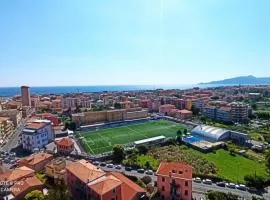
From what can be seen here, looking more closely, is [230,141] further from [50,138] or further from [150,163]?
[50,138]

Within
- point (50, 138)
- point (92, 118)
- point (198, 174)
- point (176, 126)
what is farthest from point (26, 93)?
point (198, 174)

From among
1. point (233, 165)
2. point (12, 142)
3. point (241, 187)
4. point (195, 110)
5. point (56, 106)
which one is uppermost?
point (56, 106)

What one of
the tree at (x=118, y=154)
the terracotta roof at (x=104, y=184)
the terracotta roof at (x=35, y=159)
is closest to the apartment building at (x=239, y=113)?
the tree at (x=118, y=154)

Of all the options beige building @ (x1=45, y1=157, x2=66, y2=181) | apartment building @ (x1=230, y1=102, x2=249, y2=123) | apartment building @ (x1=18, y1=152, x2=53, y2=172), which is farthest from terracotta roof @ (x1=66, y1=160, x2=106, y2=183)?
apartment building @ (x1=230, y1=102, x2=249, y2=123)

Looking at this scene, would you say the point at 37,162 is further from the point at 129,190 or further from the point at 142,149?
the point at 142,149

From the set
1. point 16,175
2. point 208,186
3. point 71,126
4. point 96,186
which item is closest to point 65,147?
point 16,175

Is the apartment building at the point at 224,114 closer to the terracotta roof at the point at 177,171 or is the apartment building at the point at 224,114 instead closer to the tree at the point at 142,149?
the tree at the point at 142,149
